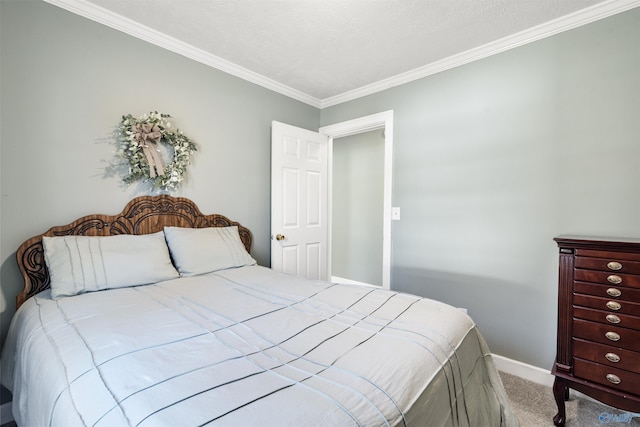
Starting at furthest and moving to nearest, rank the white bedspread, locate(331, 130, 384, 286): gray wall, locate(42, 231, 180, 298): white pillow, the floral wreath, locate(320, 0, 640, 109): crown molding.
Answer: locate(331, 130, 384, 286): gray wall → the floral wreath → locate(320, 0, 640, 109): crown molding → locate(42, 231, 180, 298): white pillow → the white bedspread

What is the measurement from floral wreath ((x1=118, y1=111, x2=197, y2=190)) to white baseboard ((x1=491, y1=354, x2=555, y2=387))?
2988 millimetres

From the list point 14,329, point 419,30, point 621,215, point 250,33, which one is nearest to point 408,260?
point 621,215

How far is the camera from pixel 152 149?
7.10 feet

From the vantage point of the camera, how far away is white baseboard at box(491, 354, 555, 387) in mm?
2103

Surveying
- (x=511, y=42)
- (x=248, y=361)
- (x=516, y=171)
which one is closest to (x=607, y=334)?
(x=516, y=171)

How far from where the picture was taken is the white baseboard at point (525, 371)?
6.90 feet

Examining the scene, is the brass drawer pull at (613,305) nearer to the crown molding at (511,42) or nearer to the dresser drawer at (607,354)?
the dresser drawer at (607,354)

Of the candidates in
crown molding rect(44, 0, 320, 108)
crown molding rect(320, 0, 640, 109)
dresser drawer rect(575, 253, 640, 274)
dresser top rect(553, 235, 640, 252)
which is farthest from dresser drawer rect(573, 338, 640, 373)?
crown molding rect(44, 0, 320, 108)

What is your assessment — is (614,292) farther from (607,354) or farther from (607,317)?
(607,354)

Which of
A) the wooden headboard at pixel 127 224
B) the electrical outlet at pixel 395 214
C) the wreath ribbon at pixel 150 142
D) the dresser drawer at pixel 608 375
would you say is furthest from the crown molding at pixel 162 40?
the dresser drawer at pixel 608 375

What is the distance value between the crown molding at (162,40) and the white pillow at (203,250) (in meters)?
1.53

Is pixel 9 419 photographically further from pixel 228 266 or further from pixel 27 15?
pixel 27 15

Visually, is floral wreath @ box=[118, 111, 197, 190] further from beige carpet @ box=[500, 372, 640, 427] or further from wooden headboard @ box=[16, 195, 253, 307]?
beige carpet @ box=[500, 372, 640, 427]

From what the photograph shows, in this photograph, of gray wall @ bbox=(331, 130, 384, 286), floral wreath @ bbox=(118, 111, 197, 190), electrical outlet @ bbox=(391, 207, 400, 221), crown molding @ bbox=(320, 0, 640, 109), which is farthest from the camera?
gray wall @ bbox=(331, 130, 384, 286)
